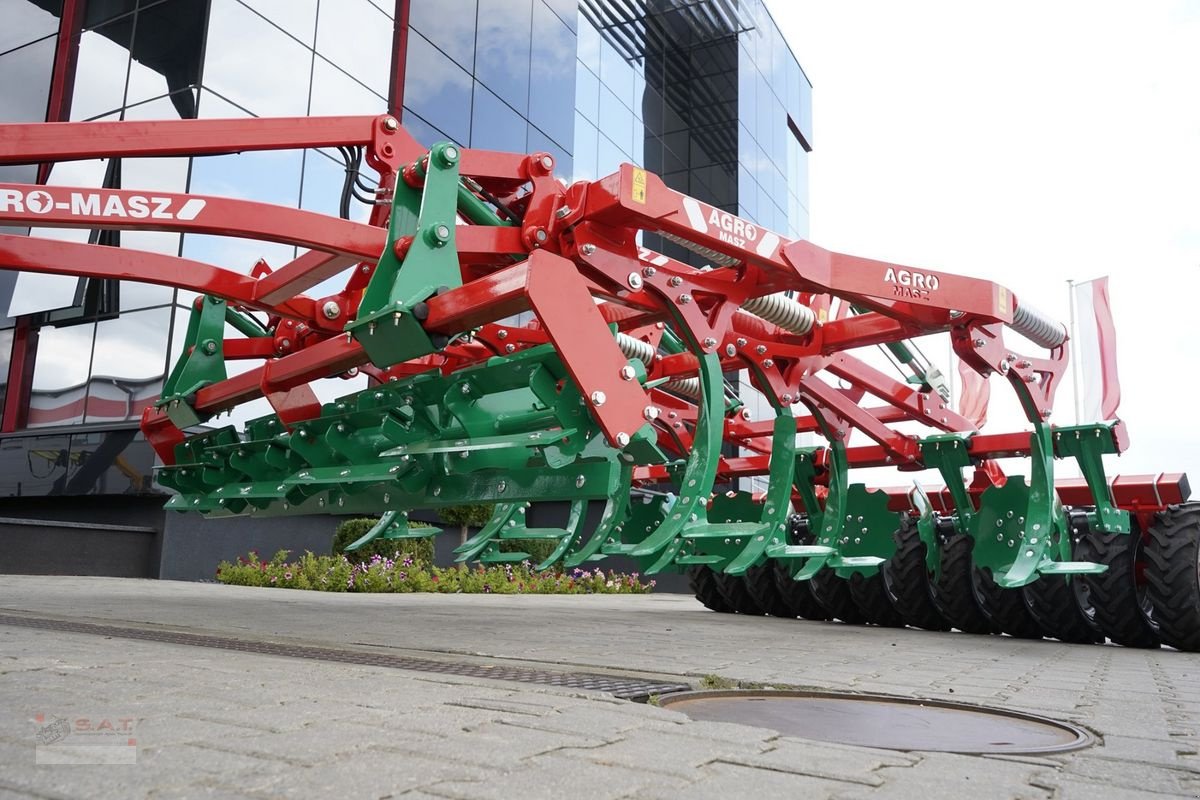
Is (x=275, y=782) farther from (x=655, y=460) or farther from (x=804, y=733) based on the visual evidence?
(x=655, y=460)

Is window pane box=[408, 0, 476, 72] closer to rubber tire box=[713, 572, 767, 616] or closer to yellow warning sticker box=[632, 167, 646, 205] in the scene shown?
rubber tire box=[713, 572, 767, 616]

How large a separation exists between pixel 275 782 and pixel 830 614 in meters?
7.80

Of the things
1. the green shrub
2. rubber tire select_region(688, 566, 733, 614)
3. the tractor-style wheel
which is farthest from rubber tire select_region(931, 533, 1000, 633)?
the green shrub

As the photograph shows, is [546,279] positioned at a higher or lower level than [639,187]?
lower

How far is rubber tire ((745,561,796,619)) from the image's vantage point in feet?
31.2

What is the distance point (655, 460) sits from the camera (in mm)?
4984

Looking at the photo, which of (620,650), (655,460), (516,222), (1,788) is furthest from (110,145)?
(1,788)

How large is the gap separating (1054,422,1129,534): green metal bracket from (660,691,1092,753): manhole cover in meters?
4.37

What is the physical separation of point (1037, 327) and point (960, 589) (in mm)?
2188

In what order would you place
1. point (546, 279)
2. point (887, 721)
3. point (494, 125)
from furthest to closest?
point (494, 125)
point (546, 279)
point (887, 721)

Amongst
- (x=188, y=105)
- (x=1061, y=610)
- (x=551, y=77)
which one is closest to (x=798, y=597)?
(x=1061, y=610)

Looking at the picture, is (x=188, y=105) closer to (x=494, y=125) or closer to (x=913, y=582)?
(x=494, y=125)

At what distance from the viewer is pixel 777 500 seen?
651 cm

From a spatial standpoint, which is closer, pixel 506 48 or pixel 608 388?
→ pixel 608 388
